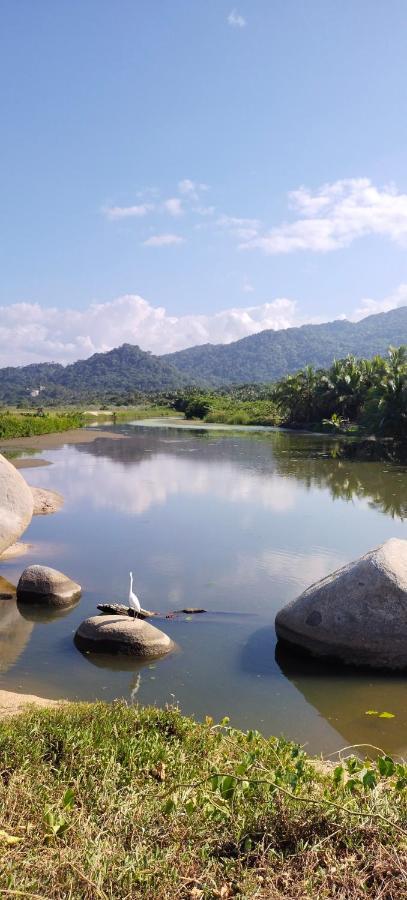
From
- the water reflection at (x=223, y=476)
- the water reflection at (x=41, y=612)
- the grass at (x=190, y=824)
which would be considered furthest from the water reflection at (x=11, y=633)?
the water reflection at (x=223, y=476)

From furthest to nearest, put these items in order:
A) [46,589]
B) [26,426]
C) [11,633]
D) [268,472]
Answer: [26,426]
[268,472]
[46,589]
[11,633]

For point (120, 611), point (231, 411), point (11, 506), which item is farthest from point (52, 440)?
point (120, 611)

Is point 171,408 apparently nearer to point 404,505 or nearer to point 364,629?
point 404,505

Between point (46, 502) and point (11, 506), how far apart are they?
7.94 metres

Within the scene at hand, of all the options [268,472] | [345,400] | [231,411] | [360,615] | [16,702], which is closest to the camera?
[16,702]

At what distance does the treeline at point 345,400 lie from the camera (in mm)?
43594

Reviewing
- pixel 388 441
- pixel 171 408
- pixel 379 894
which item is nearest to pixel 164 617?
Answer: pixel 379 894

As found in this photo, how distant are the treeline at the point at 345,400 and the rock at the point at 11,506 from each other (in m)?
33.0

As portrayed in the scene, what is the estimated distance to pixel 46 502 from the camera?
839 inches

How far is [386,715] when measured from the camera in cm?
771

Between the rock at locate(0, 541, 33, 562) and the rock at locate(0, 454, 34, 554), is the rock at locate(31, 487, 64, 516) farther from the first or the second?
the rock at locate(0, 454, 34, 554)

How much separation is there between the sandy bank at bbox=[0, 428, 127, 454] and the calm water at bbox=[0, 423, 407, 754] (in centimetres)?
1490

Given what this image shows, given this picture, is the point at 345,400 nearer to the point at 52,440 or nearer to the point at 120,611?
the point at 52,440

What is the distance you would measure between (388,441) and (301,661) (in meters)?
40.8
